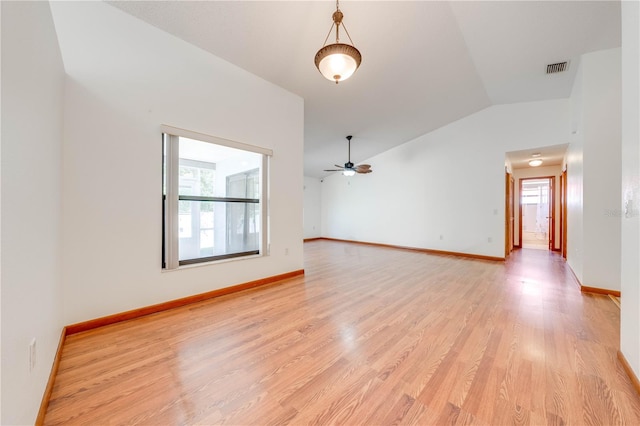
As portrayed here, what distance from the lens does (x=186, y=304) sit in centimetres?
287

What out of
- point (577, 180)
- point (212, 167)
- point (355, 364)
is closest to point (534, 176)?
point (577, 180)

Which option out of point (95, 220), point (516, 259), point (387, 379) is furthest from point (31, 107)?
point (516, 259)

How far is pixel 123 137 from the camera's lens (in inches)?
97.0

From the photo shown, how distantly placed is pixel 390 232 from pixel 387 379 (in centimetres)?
620

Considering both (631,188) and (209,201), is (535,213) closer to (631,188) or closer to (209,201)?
(631,188)

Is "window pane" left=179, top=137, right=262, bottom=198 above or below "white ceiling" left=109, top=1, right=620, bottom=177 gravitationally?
below

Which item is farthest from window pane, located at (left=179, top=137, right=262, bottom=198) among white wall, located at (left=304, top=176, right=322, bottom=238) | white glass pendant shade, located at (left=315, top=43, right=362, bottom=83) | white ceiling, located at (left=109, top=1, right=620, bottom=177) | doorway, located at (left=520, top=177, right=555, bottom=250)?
doorway, located at (left=520, top=177, right=555, bottom=250)

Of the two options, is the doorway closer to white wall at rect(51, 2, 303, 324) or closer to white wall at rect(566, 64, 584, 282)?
white wall at rect(566, 64, 584, 282)

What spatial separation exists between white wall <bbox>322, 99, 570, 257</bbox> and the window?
4806mm

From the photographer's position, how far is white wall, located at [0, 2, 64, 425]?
0.97m

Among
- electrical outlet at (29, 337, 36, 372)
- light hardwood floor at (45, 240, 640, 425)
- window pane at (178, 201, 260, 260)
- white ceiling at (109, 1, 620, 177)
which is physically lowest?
light hardwood floor at (45, 240, 640, 425)

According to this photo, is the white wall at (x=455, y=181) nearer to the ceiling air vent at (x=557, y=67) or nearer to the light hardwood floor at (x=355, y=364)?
the ceiling air vent at (x=557, y=67)

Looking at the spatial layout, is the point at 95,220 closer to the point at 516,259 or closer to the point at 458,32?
the point at 458,32

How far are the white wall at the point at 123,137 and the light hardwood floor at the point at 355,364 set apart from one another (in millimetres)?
389
